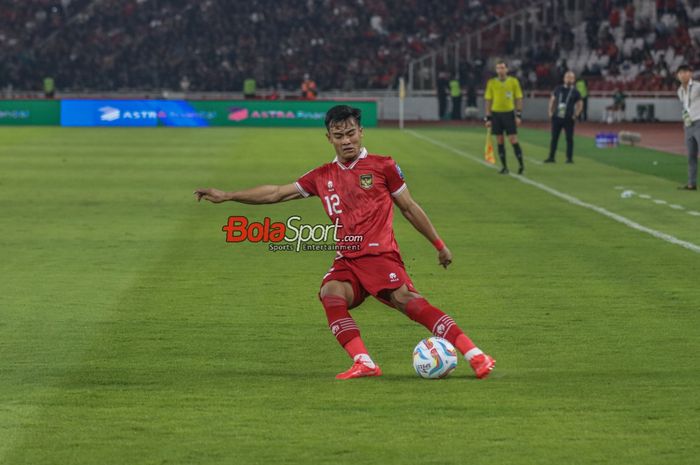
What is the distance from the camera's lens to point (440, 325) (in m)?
8.34

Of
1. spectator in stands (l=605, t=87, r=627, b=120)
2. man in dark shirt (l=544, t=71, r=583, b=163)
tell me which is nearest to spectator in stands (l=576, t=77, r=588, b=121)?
spectator in stands (l=605, t=87, r=627, b=120)

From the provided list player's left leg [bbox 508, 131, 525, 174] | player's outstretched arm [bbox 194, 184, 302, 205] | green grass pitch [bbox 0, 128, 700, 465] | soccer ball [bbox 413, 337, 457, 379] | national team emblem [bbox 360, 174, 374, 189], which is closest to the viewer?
green grass pitch [bbox 0, 128, 700, 465]

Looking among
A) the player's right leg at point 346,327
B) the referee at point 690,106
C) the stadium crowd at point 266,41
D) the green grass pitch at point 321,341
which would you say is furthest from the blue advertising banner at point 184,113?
the player's right leg at point 346,327

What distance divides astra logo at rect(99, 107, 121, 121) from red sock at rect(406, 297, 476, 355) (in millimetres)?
44816

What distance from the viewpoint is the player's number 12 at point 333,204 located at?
8.53 meters

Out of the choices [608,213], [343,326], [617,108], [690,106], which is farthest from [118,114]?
[343,326]

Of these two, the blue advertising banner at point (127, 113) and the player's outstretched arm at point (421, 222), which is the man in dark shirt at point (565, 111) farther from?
the player's outstretched arm at point (421, 222)

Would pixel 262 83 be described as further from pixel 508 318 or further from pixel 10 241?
pixel 508 318

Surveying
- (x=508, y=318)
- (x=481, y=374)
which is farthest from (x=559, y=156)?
(x=481, y=374)

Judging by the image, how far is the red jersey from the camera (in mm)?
8414

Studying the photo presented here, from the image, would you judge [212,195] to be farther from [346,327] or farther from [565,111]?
[565,111]

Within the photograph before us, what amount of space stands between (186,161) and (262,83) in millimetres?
33323

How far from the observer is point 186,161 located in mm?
31469

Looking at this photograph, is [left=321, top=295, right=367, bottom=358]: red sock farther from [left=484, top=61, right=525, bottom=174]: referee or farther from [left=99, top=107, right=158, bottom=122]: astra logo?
[left=99, top=107, right=158, bottom=122]: astra logo
